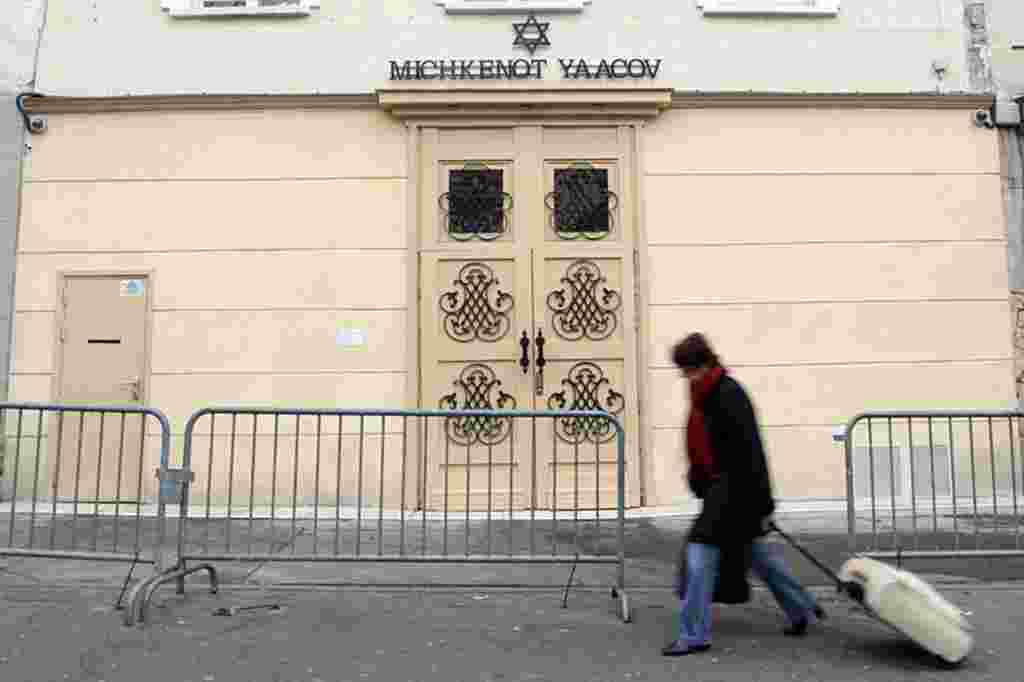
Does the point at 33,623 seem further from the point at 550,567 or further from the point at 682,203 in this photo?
the point at 682,203

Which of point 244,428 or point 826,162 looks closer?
point 244,428

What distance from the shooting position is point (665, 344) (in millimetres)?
8688

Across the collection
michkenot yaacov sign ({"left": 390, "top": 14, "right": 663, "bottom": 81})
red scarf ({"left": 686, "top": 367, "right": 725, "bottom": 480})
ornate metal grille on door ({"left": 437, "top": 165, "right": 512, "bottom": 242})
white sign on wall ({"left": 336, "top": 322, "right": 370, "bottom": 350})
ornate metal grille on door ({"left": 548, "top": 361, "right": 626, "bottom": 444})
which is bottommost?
red scarf ({"left": 686, "top": 367, "right": 725, "bottom": 480})

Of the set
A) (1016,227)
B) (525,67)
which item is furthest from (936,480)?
(525,67)

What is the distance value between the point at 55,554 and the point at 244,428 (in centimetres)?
325

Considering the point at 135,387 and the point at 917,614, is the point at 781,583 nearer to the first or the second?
the point at 917,614

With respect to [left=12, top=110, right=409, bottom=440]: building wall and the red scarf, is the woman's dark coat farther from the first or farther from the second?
[left=12, top=110, right=409, bottom=440]: building wall

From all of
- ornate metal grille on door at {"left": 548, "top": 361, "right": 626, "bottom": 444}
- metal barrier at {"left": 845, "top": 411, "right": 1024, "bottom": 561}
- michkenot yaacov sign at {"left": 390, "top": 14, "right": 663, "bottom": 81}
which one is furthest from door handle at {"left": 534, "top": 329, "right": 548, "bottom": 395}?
metal barrier at {"left": 845, "top": 411, "right": 1024, "bottom": 561}

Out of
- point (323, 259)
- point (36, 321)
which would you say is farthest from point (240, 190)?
point (36, 321)

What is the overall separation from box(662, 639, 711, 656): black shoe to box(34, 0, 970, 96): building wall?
627 centimetres

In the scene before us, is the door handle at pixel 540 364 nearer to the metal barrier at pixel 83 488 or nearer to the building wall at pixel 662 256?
the building wall at pixel 662 256

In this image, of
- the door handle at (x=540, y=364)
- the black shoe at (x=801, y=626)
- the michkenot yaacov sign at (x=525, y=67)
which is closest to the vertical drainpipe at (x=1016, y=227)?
the michkenot yaacov sign at (x=525, y=67)

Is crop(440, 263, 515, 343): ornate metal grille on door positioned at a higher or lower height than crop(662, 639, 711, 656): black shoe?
higher

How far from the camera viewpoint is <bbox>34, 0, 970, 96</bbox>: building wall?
8.87 meters
